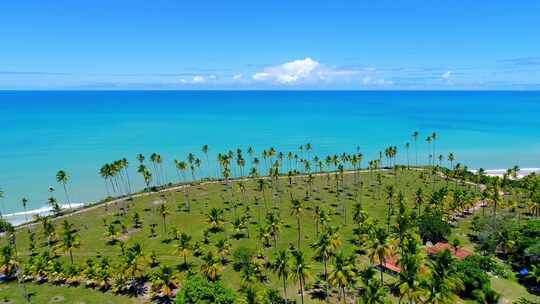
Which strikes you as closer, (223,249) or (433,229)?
(223,249)

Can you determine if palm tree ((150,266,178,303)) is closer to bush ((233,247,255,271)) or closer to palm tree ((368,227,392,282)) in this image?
bush ((233,247,255,271))

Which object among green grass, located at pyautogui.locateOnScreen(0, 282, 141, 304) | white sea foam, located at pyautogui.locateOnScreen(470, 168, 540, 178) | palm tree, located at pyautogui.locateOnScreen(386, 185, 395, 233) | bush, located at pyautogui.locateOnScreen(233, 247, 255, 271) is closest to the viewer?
green grass, located at pyautogui.locateOnScreen(0, 282, 141, 304)

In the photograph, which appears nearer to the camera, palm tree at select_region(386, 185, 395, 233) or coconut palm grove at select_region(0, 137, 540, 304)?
coconut palm grove at select_region(0, 137, 540, 304)

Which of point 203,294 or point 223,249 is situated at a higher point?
point 203,294

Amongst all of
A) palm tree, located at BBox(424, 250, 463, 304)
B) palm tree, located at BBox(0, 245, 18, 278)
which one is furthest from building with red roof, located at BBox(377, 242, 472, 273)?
palm tree, located at BBox(0, 245, 18, 278)

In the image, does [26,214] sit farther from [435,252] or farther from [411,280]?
[435,252]

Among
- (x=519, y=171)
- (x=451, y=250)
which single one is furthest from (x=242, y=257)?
(x=519, y=171)

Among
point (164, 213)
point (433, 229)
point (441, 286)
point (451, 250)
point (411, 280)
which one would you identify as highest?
point (441, 286)

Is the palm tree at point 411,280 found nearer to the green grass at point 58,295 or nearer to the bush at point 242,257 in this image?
the bush at point 242,257
